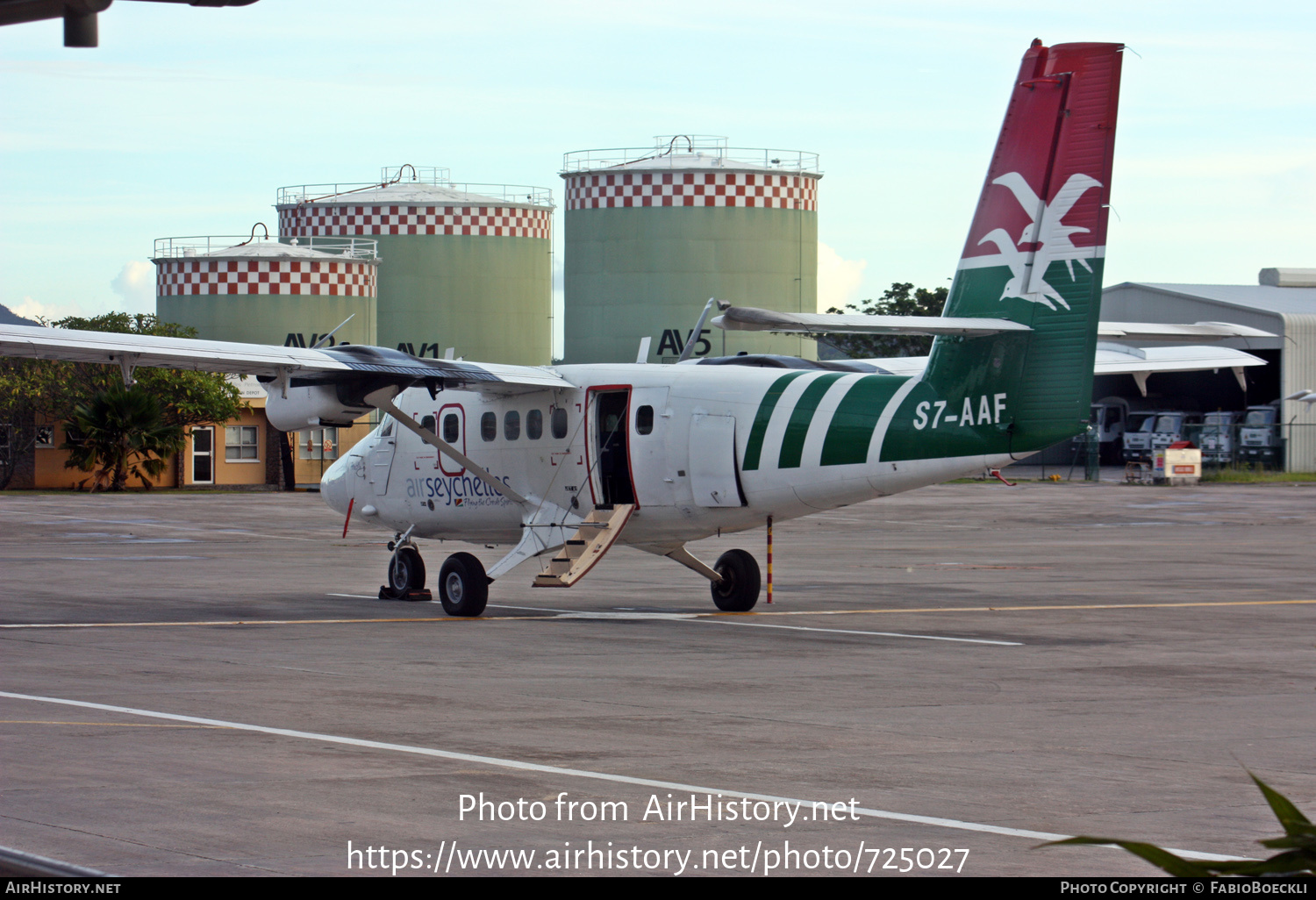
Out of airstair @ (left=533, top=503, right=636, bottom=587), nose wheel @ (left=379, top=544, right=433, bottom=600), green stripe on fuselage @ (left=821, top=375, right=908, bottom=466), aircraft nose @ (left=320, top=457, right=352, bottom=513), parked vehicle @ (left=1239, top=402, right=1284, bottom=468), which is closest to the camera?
green stripe on fuselage @ (left=821, top=375, right=908, bottom=466)

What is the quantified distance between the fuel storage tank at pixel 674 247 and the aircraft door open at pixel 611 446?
106ft

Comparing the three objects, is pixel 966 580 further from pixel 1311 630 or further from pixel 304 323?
pixel 304 323

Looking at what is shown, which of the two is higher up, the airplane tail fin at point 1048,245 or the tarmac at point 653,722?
the airplane tail fin at point 1048,245

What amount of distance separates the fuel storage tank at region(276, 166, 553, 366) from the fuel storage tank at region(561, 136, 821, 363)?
25.1 ft

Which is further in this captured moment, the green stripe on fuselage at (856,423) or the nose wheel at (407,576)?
the nose wheel at (407,576)

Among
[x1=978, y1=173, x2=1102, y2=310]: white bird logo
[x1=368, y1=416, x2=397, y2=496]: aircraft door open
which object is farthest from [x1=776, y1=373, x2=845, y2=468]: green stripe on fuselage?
[x1=368, y1=416, x2=397, y2=496]: aircraft door open

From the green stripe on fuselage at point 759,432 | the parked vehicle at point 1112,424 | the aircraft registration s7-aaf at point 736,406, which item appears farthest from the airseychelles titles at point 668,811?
the parked vehicle at point 1112,424

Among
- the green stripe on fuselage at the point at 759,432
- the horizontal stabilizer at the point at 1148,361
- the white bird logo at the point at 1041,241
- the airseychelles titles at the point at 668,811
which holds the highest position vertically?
the white bird logo at the point at 1041,241

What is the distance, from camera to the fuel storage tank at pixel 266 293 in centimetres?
5494

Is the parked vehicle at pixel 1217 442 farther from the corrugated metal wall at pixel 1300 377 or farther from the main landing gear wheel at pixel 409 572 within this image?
the main landing gear wheel at pixel 409 572

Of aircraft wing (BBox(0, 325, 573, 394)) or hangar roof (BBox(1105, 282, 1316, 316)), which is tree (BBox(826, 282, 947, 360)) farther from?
aircraft wing (BBox(0, 325, 573, 394))

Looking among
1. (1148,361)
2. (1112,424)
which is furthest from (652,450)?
(1112,424)

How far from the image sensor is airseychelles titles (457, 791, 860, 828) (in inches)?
Result: 271

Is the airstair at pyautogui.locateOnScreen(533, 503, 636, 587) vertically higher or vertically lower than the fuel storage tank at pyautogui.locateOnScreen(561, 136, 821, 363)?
lower
